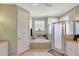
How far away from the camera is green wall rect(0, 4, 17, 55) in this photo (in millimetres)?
3540

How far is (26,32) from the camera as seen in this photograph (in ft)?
14.8

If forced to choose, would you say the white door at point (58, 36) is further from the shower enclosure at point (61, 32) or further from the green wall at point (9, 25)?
the green wall at point (9, 25)

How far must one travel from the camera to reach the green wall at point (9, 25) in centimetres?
354

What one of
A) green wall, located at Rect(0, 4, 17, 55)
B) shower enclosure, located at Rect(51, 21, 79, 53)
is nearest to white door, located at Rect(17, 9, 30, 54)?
green wall, located at Rect(0, 4, 17, 55)

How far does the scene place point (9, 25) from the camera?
360 centimetres

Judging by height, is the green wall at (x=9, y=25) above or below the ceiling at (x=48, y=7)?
below

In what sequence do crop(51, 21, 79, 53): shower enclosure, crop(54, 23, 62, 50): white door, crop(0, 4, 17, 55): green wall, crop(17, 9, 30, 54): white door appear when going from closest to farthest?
crop(0, 4, 17, 55): green wall → crop(51, 21, 79, 53): shower enclosure → crop(17, 9, 30, 54): white door → crop(54, 23, 62, 50): white door

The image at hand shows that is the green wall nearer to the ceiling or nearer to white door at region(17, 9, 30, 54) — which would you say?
white door at region(17, 9, 30, 54)

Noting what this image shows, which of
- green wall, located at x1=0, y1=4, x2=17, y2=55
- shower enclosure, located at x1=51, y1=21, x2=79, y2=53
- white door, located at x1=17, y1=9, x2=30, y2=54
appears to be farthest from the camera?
white door, located at x1=17, y1=9, x2=30, y2=54

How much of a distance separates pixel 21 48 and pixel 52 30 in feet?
5.46

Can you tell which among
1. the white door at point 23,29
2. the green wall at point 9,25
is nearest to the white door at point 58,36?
the white door at point 23,29

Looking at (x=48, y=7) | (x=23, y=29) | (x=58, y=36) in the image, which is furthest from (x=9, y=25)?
(x=58, y=36)

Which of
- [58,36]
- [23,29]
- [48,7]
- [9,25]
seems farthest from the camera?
[58,36]

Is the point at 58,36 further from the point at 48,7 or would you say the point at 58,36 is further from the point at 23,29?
the point at 23,29
